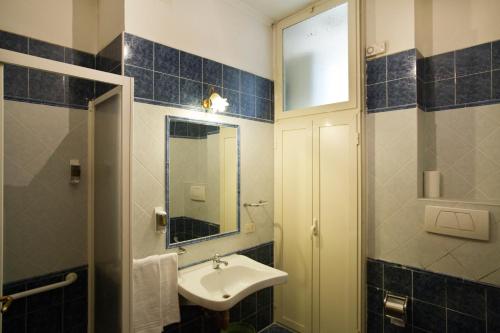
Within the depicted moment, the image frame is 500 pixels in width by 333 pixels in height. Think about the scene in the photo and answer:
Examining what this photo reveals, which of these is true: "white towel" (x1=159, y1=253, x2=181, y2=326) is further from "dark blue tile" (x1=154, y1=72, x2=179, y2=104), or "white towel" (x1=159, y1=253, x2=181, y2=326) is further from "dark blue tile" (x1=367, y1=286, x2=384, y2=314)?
"dark blue tile" (x1=367, y1=286, x2=384, y2=314)

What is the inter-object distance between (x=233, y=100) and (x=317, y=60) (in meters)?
0.79

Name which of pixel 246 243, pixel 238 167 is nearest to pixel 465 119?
pixel 238 167

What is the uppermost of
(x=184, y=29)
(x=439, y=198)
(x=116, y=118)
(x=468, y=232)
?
(x=184, y=29)

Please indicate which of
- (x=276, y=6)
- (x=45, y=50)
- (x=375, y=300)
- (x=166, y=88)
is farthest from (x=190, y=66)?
(x=375, y=300)

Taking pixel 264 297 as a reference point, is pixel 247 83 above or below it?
above

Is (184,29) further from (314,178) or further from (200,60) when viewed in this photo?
(314,178)

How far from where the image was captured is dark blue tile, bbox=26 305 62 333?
5.13ft

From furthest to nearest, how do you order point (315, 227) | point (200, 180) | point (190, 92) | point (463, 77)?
point (315, 227) < point (200, 180) < point (190, 92) < point (463, 77)

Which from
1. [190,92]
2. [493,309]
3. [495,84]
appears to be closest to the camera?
[493,309]

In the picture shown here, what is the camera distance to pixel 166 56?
170 cm

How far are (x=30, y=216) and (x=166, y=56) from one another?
1244 mm

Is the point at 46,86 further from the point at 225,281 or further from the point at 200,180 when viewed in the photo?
the point at 225,281

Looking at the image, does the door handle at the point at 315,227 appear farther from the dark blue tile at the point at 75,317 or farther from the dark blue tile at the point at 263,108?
the dark blue tile at the point at 75,317

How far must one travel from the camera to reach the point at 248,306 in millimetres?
2191
